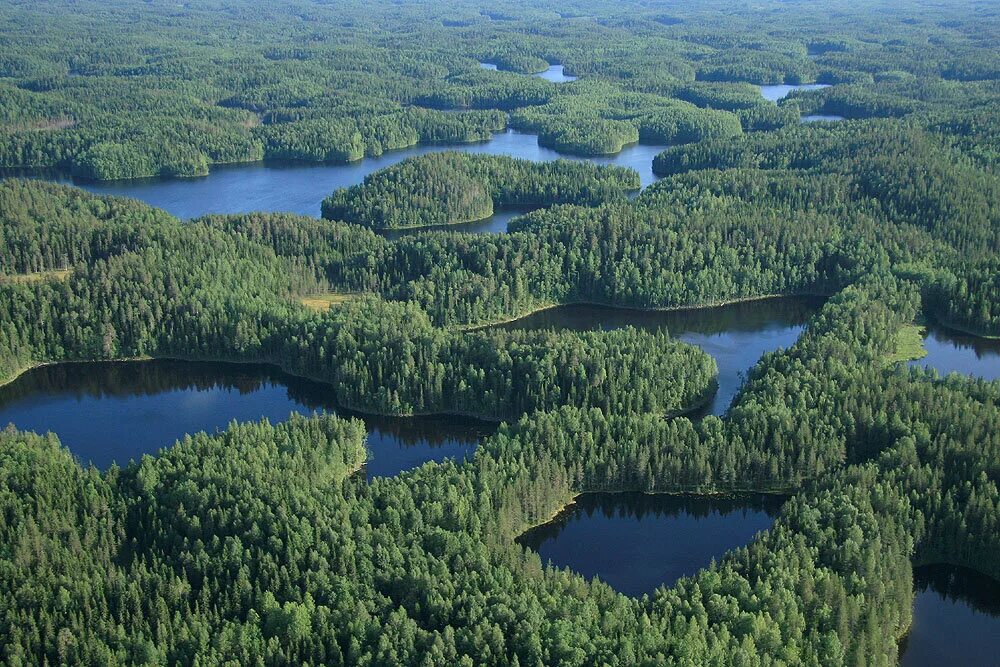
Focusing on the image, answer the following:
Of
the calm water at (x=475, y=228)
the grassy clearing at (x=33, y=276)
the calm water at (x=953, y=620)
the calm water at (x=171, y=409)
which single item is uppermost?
the calm water at (x=475, y=228)

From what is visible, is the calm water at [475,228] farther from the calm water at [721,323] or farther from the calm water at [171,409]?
the calm water at [171,409]

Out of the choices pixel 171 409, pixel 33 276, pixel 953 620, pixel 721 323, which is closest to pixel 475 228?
pixel 721 323

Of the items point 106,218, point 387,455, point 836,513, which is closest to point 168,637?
point 387,455

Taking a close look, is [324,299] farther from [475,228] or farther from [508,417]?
[475,228]

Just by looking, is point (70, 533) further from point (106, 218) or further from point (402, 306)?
point (106, 218)

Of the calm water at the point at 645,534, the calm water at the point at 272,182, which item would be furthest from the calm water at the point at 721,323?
the calm water at the point at 272,182

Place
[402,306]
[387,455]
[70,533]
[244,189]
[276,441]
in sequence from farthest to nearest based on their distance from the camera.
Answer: [244,189] → [402,306] → [387,455] → [276,441] → [70,533]

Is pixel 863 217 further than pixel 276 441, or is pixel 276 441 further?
pixel 863 217
